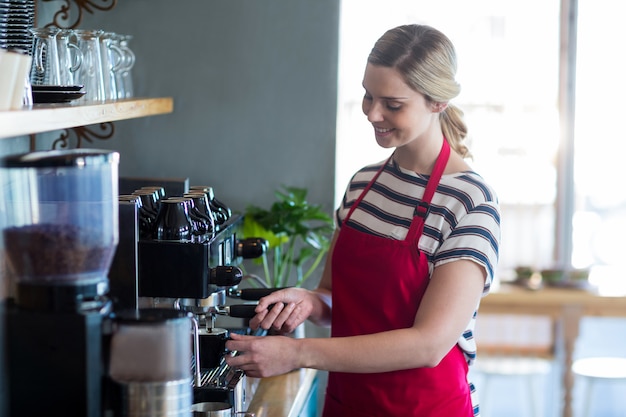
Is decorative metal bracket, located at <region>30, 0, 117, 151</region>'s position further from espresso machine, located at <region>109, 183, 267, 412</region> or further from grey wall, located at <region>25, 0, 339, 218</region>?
espresso machine, located at <region>109, 183, 267, 412</region>

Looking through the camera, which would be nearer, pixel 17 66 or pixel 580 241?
pixel 17 66

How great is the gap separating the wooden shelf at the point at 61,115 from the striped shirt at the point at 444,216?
56 centimetres

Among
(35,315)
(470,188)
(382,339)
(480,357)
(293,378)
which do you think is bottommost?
(480,357)

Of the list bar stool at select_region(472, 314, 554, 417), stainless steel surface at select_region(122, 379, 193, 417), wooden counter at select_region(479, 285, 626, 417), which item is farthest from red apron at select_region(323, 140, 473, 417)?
bar stool at select_region(472, 314, 554, 417)

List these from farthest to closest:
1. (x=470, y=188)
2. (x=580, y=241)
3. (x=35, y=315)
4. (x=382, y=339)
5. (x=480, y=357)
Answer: (x=580, y=241), (x=480, y=357), (x=470, y=188), (x=382, y=339), (x=35, y=315)

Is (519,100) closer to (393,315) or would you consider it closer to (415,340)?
(393,315)

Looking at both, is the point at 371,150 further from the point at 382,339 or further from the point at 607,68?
the point at 382,339

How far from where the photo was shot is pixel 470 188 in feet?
5.70

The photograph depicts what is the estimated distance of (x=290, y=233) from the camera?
8.43 ft

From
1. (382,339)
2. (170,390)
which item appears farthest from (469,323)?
(170,390)

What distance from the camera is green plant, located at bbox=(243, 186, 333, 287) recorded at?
2.54 metres

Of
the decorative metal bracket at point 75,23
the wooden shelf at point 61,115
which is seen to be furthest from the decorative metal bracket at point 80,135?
the wooden shelf at point 61,115

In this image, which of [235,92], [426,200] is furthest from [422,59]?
[235,92]

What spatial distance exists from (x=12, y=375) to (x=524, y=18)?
11.3 ft
